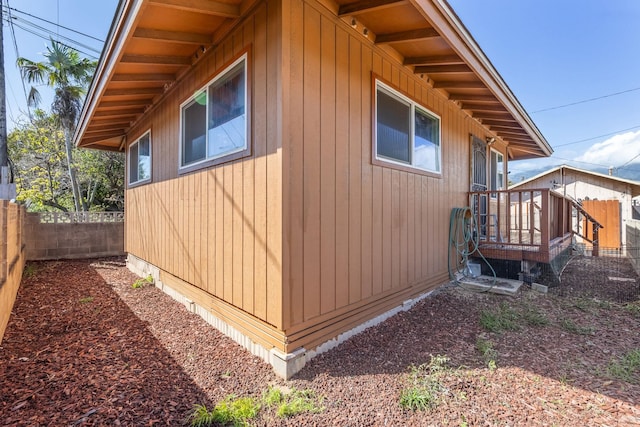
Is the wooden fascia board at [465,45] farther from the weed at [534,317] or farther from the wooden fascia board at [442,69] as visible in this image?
the weed at [534,317]

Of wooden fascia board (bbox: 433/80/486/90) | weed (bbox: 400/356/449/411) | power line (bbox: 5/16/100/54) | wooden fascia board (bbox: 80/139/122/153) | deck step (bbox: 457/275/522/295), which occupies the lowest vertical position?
weed (bbox: 400/356/449/411)

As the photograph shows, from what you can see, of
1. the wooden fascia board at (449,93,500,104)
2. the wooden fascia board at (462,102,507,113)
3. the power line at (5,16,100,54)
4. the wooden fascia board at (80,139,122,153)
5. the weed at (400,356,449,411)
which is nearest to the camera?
the weed at (400,356,449,411)

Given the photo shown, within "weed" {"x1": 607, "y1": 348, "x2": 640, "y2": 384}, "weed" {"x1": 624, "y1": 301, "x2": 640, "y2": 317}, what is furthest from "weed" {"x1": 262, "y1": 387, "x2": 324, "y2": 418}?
"weed" {"x1": 624, "y1": 301, "x2": 640, "y2": 317}

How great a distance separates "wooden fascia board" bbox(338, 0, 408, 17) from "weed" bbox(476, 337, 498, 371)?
9.99 ft

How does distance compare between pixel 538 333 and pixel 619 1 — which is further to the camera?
pixel 619 1

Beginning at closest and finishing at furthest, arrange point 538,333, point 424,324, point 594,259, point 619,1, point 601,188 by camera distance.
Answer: point 538,333, point 424,324, point 594,259, point 619,1, point 601,188

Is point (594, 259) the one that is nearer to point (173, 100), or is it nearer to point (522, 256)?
point (522, 256)

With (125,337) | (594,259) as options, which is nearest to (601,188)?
(594,259)

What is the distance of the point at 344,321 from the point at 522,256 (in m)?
3.32

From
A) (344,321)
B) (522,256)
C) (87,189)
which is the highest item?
(87,189)

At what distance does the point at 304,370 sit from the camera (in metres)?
2.42

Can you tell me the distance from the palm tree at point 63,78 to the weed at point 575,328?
13.8 metres

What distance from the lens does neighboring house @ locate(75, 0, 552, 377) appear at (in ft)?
7.97

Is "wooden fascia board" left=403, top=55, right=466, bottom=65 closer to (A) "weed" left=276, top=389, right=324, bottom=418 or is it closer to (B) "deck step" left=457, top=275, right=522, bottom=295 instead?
(B) "deck step" left=457, top=275, right=522, bottom=295
